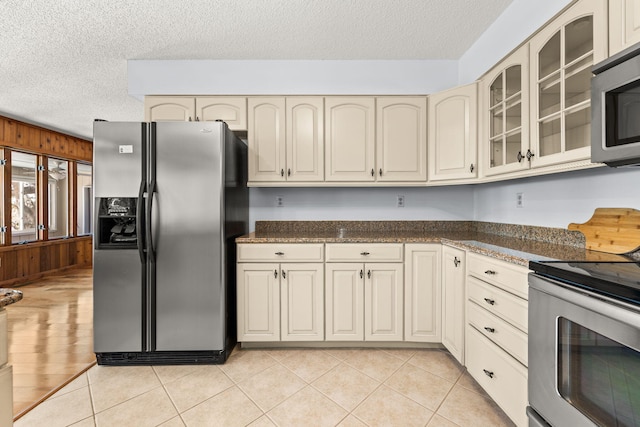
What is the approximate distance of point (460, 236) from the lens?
2.47 metres

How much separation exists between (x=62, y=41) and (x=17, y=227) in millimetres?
3671

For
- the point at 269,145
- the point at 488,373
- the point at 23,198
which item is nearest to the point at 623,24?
the point at 488,373

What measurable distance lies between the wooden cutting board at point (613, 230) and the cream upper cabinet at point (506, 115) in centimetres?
44

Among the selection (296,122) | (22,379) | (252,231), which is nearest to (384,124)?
(296,122)

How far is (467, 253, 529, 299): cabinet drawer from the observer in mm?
1407

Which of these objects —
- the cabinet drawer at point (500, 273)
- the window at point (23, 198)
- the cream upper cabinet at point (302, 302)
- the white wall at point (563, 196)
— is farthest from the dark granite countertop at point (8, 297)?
the window at point (23, 198)

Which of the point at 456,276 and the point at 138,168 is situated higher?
the point at 138,168

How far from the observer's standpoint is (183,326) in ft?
7.05

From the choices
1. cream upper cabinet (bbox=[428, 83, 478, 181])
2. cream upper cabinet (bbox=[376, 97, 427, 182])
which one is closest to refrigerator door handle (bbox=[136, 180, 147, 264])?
cream upper cabinet (bbox=[376, 97, 427, 182])

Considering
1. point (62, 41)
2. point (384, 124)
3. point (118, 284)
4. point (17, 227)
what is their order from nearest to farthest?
point (118, 284) < point (62, 41) < point (384, 124) < point (17, 227)

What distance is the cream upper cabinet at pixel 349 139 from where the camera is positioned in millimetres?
2672

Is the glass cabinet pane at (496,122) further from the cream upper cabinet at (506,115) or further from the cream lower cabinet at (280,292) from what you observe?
the cream lower cabinet at (280,292)

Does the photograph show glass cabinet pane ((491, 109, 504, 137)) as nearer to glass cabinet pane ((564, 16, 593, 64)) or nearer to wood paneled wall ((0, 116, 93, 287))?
glass cabinet pane ((564, 16, 593, 64))

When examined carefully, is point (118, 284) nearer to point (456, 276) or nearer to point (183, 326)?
point (183, 326)
